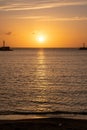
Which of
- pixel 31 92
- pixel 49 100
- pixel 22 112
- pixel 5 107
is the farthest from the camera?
pixel 31 92

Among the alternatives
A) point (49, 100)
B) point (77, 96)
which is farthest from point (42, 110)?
point (77, 96)

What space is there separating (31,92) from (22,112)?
11822mm

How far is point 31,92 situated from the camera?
114ft
